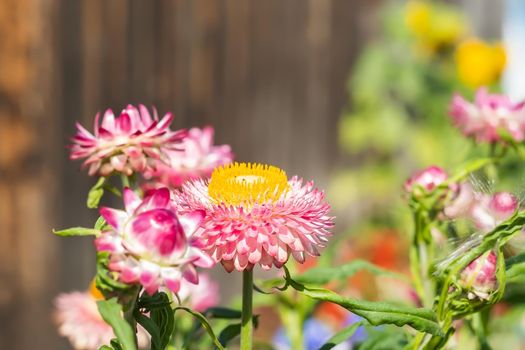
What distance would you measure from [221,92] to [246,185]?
9.97 ft

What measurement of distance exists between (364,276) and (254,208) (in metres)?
2.23

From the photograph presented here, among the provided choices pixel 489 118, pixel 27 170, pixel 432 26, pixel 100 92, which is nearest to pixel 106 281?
pixel 489 118

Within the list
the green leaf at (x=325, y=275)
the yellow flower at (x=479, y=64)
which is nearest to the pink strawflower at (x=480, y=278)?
the green leaf at (x=325, y=275)

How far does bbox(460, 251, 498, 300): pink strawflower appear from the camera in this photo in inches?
30.6

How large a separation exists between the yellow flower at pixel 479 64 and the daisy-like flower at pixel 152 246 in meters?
3.38

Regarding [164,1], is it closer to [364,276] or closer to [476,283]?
[364,276]

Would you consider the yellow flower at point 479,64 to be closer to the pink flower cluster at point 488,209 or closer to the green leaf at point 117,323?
the pink flower cluster at point 488,209

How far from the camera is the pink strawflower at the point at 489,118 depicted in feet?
3.79

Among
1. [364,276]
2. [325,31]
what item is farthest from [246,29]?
[364,276]

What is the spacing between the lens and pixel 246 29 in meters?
4.02

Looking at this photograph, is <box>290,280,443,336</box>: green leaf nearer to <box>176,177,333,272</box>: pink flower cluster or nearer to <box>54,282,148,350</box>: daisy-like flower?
<box>176,177,333,272</box>: pink flower cluster

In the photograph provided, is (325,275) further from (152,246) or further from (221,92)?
(221,92)

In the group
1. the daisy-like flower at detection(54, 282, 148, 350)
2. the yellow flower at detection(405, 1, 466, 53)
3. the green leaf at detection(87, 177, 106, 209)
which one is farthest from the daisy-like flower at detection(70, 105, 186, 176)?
the yellow flower at detection(405, 1, 466, 53)

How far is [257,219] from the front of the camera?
74cm
